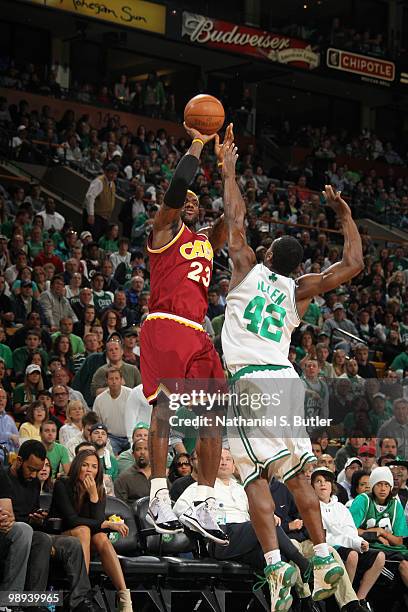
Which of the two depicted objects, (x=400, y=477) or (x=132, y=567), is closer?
(x=132, y=567)

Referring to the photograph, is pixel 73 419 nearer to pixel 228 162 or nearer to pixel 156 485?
pixel 156 485

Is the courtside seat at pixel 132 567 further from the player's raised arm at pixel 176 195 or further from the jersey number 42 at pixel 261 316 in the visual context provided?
the player's raised arm at pixel 176 195

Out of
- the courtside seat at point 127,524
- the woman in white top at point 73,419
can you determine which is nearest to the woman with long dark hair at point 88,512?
the courtside seat at point 127,524

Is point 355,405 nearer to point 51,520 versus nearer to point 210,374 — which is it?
point 51,520

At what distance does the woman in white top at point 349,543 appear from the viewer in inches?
410

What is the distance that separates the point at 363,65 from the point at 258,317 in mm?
23530

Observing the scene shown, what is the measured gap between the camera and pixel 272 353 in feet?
23.7

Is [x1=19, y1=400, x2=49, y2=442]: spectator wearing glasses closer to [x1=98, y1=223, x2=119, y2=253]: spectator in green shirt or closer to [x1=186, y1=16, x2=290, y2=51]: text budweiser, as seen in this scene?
[x1=98, y1=223, x2=119, y2=253]: spectator in green shirt

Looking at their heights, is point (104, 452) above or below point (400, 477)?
above

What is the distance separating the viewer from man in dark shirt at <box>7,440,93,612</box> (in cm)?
A: 869

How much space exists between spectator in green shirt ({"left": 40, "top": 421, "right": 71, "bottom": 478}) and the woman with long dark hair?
882 mm

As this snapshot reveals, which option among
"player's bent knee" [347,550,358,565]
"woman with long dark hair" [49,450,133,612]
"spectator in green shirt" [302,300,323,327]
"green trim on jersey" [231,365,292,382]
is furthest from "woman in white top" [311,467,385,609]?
"spectator in green shirt" [302,300,323,327]

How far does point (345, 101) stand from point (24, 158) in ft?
48.8

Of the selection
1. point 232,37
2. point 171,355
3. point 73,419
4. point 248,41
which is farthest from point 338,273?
point 248,41
